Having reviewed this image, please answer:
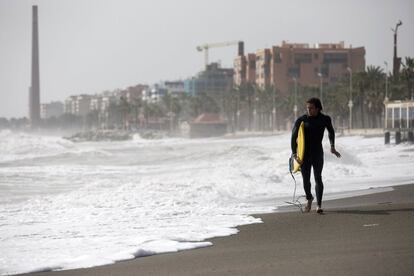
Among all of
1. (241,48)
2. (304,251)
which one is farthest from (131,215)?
(241,48)

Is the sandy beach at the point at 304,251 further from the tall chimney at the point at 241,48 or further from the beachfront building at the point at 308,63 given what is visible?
the tall chimney at the point at 241,48

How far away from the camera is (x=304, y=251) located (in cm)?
633

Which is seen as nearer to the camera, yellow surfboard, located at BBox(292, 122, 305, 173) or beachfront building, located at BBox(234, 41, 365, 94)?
yellow surfboard, located at BBox(292, 122, 305, 173)

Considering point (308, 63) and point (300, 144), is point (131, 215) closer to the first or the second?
point (300, 144)

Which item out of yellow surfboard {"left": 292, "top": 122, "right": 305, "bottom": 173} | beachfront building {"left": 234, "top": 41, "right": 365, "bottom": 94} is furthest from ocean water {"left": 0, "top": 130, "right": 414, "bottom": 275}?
beachfront building {"left": 234, "top": 41, "right": 365, "bottom": 94}

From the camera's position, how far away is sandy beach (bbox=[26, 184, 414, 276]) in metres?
5.50

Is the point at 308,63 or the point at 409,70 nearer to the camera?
the point at 409,70

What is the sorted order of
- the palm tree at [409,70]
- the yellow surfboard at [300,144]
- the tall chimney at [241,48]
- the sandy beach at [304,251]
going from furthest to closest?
the tall chimney at [241,48]
the palm tree at [409,70]
the yellow surfboard at [300,144]
the sandy beach at [304,251]

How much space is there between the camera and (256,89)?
142m

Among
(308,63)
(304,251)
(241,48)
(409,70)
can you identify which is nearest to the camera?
(304,251)

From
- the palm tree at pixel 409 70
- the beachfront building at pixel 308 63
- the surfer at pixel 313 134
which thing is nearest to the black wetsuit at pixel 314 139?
the surfer at pixel 313 134

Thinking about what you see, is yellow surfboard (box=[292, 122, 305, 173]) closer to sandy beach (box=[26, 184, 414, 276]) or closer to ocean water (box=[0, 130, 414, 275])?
sandy beach (box=[26, 184, 414, 276])

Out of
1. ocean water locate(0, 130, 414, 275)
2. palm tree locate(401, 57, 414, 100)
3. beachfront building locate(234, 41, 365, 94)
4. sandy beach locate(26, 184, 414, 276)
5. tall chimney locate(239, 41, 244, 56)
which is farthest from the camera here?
tall chimney locate(239, 41, 244, 56)

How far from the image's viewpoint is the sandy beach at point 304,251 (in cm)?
550
